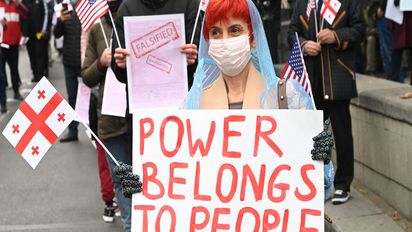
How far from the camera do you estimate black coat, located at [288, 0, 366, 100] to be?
541 cm

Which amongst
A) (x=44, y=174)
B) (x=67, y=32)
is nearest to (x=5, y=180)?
(x=44, y=174)

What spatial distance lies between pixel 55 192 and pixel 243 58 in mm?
4265

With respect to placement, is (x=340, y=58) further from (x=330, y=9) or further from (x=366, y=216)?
(x=366, y=216)

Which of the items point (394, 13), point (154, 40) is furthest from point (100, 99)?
point (394, 13)

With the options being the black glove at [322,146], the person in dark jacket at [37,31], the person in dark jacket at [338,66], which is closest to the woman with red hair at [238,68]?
the black glove at [322,146]

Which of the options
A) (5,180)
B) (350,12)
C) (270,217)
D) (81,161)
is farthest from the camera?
(81,161)

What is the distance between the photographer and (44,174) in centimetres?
761

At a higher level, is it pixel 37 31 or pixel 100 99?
pixel 100 99

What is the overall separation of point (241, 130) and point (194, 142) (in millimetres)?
191

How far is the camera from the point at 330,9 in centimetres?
522

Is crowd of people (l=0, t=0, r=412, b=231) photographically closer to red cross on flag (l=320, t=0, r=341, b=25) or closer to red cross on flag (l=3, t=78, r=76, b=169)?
red cross on flag (l=320, t=0, r=341, b=25)

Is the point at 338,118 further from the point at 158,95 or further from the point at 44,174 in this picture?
the point at 44,174

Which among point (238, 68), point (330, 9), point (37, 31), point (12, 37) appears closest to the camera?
point (238, 68)

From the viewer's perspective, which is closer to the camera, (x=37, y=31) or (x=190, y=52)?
(x=190, y=52)
